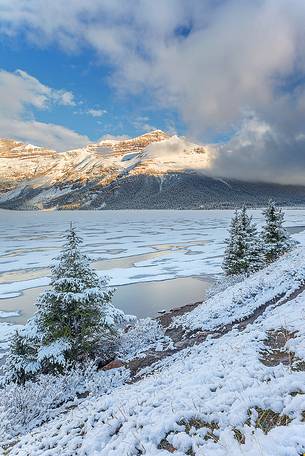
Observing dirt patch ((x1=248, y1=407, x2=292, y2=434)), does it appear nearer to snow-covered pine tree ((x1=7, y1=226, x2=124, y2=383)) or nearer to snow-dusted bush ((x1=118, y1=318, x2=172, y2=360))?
snow-covered pine tree ((x1=7, y1=226, x2=124, y2=383))

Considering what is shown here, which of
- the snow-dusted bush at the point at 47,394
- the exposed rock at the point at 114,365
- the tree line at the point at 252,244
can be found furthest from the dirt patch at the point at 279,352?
the tree line at the point at 252,244

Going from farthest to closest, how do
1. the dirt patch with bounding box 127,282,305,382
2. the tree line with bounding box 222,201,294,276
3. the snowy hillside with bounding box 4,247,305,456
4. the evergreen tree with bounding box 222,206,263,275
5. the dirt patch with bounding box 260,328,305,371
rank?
the tree line with bounding box 222,201,294,276, the evergreen tree with bounding box 222,206,263,275, the dirt patch with bounding box 127,282,305,382, the dirt patch with bounding box 260,328,305,371, the snowy hillside with bounding box 4,247,305,456

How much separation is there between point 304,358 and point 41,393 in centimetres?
794

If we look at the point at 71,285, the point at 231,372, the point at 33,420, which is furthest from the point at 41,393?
the point at 231,372

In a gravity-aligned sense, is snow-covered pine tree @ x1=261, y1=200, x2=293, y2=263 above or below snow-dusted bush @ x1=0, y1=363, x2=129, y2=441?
above

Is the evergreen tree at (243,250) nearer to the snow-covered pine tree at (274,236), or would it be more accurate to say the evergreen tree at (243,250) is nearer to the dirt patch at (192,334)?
the snow-covered pine tree at (274,236)

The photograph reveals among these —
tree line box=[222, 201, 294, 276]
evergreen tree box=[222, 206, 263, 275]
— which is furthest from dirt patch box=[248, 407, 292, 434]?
evergreen tree box=[222, 206, 263, 275]

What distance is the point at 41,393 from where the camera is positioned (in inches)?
425

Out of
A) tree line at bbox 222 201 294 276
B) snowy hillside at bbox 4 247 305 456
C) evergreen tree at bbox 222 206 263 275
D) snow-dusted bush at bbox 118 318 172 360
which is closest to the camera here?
snowy hillside at bbox 4 247 305 456

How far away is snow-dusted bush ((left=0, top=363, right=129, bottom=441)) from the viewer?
9648 millimetres

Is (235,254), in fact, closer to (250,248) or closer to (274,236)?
(250,248)

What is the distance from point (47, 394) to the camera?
11.0 metres

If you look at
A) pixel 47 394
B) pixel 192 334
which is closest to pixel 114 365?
pixel 47 394

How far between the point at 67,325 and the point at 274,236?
2202 cm
